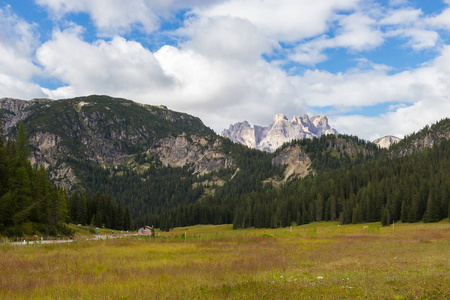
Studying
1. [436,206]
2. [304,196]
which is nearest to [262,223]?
[304,196]

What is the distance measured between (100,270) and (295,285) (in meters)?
12.0

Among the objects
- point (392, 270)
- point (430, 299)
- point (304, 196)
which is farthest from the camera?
point (304, 196)

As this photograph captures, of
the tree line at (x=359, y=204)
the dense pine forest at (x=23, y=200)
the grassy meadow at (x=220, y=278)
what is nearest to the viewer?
the grassy meadow at (x=220, y=278)

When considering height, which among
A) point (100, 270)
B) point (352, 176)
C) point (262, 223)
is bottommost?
point (262, 223)

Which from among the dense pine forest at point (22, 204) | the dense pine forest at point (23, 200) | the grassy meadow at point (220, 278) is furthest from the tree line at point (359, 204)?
the dense pine forest at point (22, 204)

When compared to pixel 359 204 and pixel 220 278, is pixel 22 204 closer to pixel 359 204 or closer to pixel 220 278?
pixel 220 278

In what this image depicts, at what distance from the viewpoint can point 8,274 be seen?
16.2 metres

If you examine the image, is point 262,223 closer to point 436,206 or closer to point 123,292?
point 436,206

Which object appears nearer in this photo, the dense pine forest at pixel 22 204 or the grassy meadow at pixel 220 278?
the grassy meadow at pixel 220 278

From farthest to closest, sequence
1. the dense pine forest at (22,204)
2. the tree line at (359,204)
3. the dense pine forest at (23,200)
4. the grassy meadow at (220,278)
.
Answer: the tree line at (359,204)
the dense pine forest at (23,200)
the dense pine forest at (22,204)
the grassy meadow at (220,278)

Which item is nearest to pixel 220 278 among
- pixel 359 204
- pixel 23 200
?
pixel 23 200

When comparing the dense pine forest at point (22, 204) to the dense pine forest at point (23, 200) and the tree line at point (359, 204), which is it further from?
the tree line at point (359, 204)

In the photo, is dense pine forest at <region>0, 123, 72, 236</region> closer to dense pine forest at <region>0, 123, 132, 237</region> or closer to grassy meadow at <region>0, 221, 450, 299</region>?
dense pine forest at <region>0, 123, 132, 237</region>

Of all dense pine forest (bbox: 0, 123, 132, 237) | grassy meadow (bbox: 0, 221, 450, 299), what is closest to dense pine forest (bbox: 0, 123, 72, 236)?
dense pine forest (bbox: 0, 123, 132, 237)
